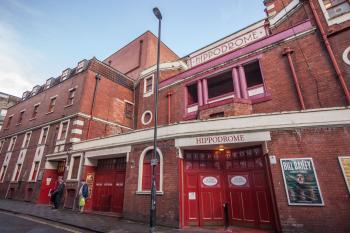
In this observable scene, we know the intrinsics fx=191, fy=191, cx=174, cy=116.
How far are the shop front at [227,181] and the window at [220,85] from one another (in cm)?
666

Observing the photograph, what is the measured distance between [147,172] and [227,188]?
166 inches

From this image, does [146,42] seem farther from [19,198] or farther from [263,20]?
[19,198]

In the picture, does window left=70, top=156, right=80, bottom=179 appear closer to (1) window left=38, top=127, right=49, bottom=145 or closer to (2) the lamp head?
(1) window left=38, top=127, right=49, bottom=145

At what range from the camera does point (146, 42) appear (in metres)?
25.2

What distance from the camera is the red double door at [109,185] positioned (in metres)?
12.4

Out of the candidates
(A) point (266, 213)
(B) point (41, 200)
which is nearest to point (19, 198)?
(B) point (41, 200)

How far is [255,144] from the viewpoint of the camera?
29.1 feet

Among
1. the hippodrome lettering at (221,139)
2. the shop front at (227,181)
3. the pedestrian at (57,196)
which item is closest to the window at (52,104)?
the pedestrian at (57,196)

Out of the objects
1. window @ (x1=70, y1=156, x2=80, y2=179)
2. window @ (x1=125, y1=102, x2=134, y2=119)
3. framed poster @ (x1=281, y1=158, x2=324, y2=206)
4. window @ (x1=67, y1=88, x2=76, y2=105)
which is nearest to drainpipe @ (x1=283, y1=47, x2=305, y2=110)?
framed poster @ (x1=281, y1=158, x2=324, y2=206)

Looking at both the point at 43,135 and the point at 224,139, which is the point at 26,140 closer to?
the point at 43,135

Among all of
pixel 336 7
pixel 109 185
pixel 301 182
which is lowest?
pixel 301 182

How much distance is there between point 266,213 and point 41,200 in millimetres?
17445

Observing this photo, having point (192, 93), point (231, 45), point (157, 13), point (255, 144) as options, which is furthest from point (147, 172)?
point (231, 45)

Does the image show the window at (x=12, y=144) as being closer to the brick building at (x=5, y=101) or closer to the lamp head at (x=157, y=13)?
the brick building at (x=5, y=101)
